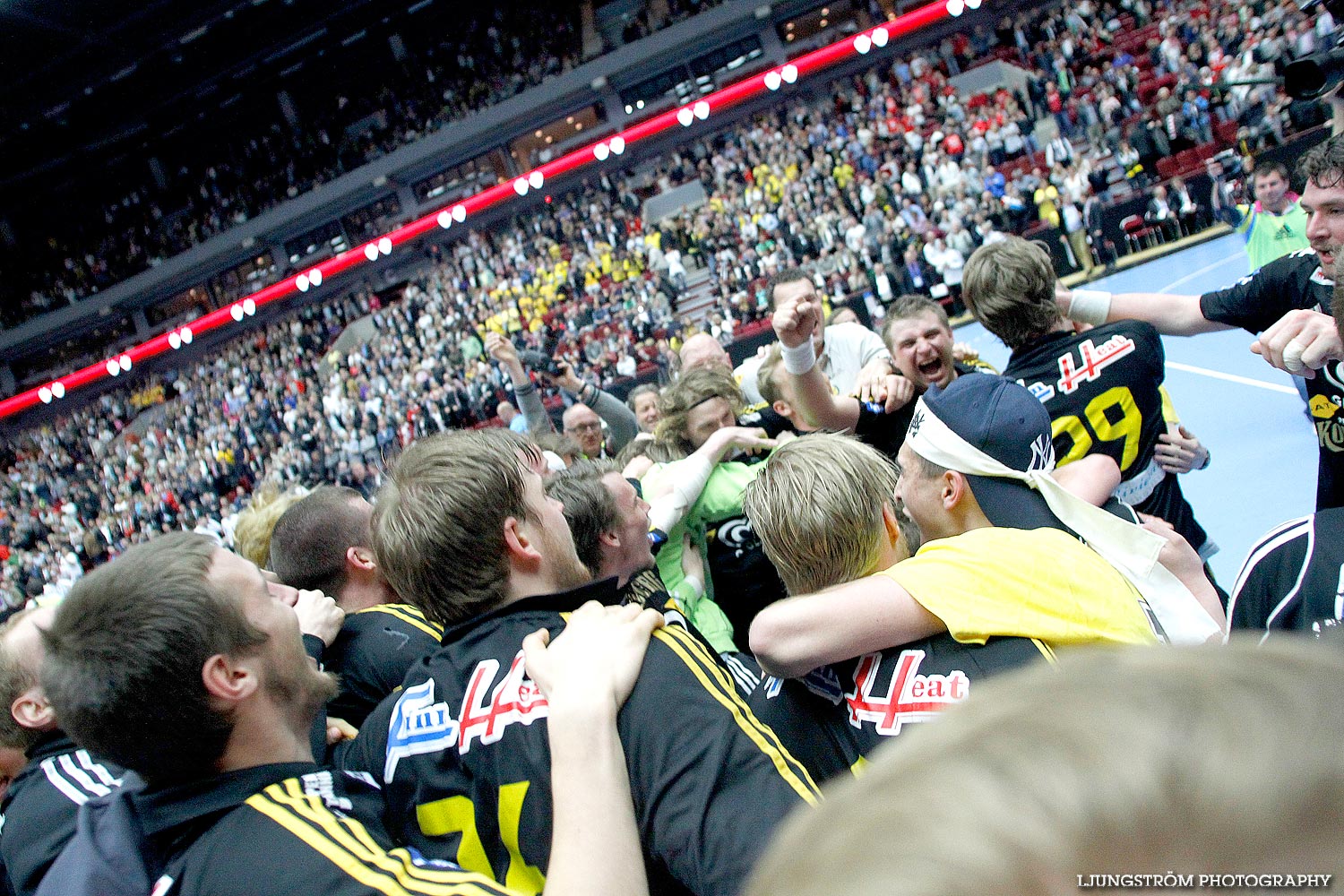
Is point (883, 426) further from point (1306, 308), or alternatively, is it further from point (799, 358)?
point (1306, 308)

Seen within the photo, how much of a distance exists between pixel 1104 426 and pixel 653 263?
19958 mm

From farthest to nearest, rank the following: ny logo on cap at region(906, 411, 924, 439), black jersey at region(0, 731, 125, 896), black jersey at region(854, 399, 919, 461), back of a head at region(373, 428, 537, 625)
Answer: black jersey at region(854, 399, 919, 461), ny logo on cap at region(906, 411, 924, 439), black jersey at region(0, 731, 125, 896), back of a head at region(373, 428, 537, 625)

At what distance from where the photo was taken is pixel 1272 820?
1.19 ft

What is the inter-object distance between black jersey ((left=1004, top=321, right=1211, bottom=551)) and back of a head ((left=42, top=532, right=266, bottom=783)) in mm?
2432

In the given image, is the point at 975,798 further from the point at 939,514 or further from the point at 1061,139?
the point at 1061,139

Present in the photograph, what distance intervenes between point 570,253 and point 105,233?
18917mm

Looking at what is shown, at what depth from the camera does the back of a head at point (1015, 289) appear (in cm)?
266

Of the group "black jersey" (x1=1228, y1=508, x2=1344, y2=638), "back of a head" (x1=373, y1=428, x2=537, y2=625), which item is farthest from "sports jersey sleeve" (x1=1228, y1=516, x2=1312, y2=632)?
"back of a head" (x1=373, y1=428, x2=537, y2=625)

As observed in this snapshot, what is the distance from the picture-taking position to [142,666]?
4.22 ft

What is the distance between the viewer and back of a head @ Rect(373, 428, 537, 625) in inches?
61.9

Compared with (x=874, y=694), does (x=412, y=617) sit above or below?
above

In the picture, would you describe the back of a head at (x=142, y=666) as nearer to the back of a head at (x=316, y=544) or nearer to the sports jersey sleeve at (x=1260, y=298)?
the back of a head at (x=316, y=544)

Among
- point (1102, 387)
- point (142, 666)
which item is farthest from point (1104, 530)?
point (142, 666)

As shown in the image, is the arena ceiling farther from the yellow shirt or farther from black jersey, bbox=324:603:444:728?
the yellow shirt
